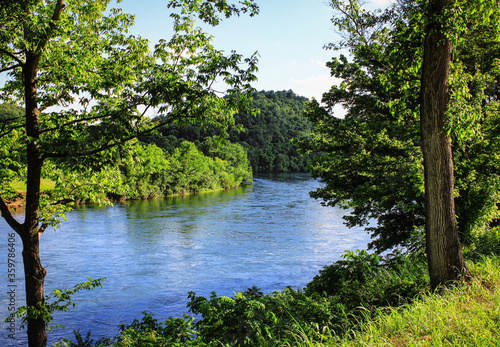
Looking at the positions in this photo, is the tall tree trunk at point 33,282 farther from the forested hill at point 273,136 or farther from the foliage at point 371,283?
the forested hill at point 273,136

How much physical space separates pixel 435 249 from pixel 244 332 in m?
3.03

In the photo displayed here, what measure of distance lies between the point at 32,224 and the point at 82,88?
8.17 feet

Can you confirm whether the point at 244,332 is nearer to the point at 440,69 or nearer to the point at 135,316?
the point at 440,69

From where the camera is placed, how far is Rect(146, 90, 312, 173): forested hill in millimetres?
110875

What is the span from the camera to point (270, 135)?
420 ft

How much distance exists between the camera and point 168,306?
504 inches

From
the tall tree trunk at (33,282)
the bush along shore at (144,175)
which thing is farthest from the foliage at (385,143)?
the tall tree trunk at (33,282)

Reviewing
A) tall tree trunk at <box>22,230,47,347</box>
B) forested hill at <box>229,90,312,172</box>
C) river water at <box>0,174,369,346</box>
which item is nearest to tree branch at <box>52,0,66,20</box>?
tall tree trunk at <box>22,230,47,347</box>

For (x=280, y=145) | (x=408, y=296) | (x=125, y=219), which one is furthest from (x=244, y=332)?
(x=280, y=145)

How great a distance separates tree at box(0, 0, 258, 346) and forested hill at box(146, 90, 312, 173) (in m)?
89.8

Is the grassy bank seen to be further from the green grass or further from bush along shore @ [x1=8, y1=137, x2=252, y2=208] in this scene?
bush along shore @ [x1=8, y1=137, x2=252, y2=208]

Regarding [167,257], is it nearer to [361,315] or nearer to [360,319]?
[361,315]

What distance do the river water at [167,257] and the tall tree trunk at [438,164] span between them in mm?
A: 8663

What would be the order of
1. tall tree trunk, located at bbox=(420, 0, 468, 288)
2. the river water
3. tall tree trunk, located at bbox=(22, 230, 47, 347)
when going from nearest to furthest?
tall tree trunk, located at bbox=(420, 0, 468, 288), tall tree trunk, located at bbox=(22, 230, 47, 347), the river water
